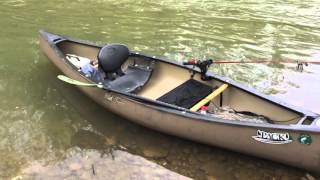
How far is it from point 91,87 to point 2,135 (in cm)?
184

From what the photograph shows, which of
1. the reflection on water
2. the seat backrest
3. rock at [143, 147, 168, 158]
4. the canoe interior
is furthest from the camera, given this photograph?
the seat backrest

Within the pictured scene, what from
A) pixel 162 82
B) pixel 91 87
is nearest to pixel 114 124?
pixel 91 87

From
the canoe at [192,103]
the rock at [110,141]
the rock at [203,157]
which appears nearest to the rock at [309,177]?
the canoe at [192,103]

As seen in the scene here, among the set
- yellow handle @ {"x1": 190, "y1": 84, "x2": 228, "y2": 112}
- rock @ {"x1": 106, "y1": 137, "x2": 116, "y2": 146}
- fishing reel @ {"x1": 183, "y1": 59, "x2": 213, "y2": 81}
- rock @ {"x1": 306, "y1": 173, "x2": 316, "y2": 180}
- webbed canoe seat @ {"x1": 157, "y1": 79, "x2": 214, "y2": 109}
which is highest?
fishing reel @ {"x1": 183, "y1": 59, "x2": 213, "y2": 81}

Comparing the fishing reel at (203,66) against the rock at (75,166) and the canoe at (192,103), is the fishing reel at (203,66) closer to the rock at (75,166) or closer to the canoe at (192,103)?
the canoe at (192,103)

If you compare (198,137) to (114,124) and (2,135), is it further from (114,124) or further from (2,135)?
(2,135)

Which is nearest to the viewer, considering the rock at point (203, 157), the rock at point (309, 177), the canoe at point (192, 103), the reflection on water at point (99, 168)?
the canoe at point (192, 103)

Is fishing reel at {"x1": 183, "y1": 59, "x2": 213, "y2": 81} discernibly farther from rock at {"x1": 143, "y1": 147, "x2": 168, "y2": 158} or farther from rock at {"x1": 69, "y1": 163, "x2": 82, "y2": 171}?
rock at {"x1": 69, "y1": 163, "x2": 82, "y2": 171}

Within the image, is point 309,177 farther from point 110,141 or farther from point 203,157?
point 110,141

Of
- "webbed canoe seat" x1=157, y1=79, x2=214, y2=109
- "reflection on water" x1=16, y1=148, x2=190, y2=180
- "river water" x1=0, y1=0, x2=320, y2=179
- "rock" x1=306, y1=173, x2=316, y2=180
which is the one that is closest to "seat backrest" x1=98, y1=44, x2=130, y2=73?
"river water" x1=0, y1=0, x2=320, y2=179

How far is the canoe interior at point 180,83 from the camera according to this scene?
688 centimetres

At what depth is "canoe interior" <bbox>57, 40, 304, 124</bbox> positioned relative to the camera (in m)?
6.88

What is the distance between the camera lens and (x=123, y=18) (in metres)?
14.9

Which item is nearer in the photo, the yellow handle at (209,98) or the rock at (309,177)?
the rock at (309,177)
